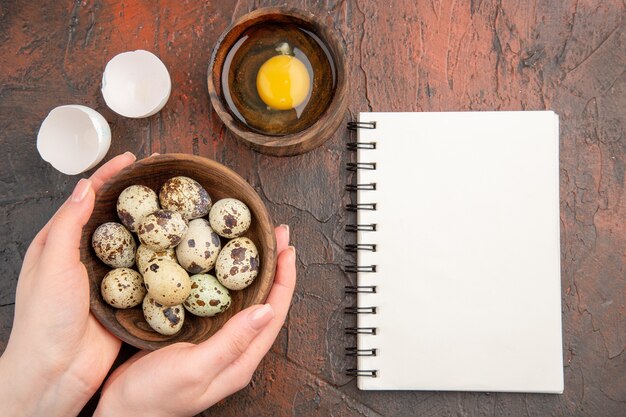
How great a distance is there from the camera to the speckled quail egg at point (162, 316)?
2.94 ft

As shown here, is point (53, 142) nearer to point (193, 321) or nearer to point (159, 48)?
point (159, 48)

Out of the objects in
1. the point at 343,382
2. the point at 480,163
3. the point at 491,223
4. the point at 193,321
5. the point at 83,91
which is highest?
the point at 83,91

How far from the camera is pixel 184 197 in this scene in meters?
0.91

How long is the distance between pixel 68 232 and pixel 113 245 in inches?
3.0

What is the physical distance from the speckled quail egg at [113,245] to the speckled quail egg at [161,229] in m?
0.05

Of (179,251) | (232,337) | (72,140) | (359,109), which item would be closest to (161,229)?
(179,251)

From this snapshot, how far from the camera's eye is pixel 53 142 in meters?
1.07

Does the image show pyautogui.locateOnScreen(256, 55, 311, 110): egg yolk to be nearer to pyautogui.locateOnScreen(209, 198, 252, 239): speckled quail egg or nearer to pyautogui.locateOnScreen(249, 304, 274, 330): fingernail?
pyautogui.locateOnScreen(209, 198, 252, 239): speckled quail egg

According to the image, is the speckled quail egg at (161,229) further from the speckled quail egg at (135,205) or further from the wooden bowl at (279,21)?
the wooden bowl at (279,21)

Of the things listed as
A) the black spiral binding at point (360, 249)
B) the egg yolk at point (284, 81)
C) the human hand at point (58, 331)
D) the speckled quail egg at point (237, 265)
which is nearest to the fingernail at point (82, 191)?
the human hand at point (58, 331)

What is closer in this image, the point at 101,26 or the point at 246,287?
the point at 246,287

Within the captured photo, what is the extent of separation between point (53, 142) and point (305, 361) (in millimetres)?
641

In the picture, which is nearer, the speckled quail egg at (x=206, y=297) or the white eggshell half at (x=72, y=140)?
the speckled quail egg at (x=206, y=297)

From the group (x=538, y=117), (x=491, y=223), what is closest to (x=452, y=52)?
(x=538, y=117)
